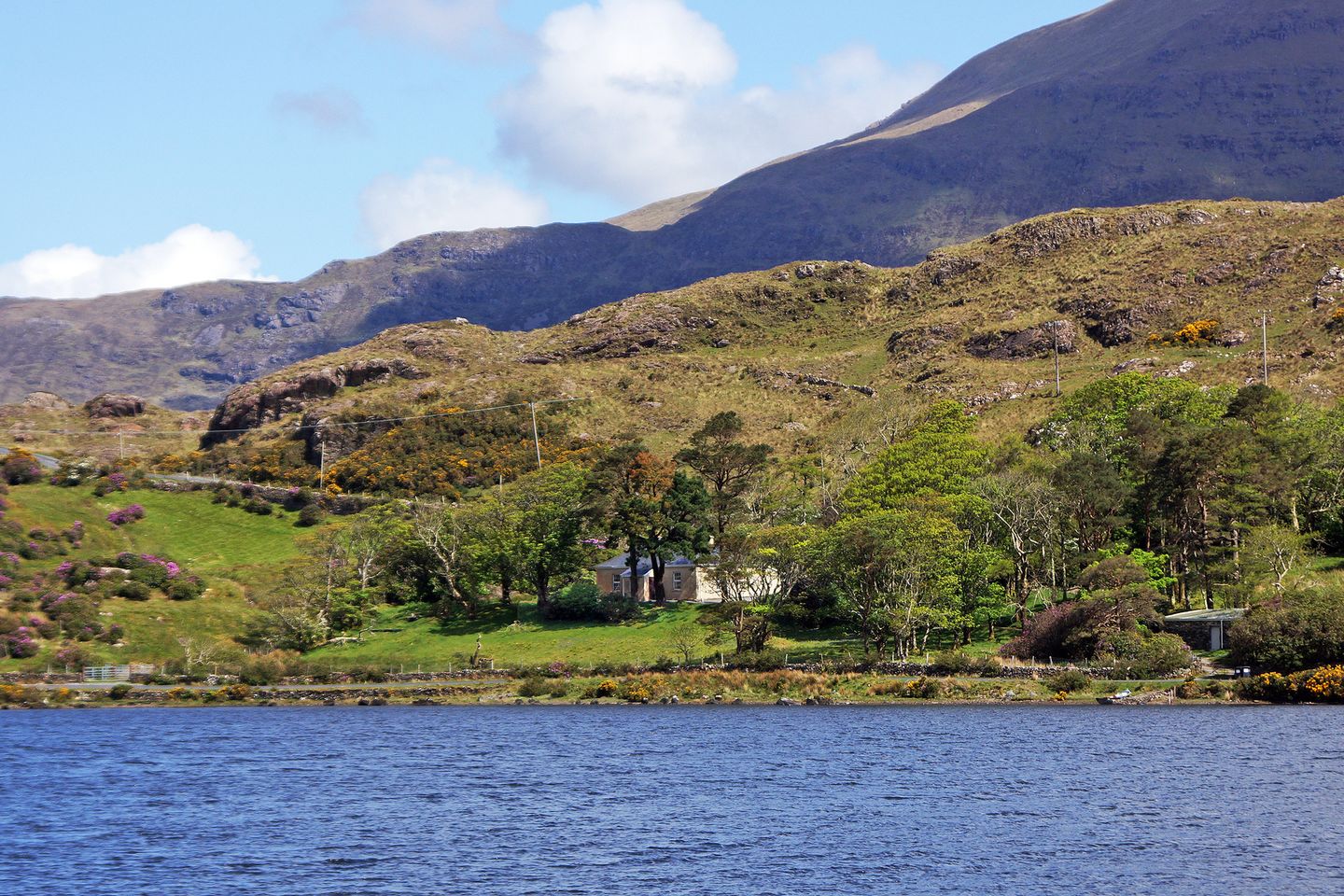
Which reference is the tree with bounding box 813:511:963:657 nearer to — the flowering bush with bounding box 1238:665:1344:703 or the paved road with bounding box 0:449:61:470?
the flowering bush with bounding box 1238:665:1344:703

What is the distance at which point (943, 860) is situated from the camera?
1359 inches

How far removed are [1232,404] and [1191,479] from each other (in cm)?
1906

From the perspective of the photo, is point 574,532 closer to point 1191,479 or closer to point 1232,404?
point 1191,479

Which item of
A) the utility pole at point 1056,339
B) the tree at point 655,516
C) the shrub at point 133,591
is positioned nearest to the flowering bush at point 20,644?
the shrub at point 133,591

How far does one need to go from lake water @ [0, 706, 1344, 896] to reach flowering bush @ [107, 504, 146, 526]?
178ft

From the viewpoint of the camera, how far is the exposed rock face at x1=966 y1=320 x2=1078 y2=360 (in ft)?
536

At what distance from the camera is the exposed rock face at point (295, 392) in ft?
577

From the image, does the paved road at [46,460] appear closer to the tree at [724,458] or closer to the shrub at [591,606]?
the shrub at [591,606]

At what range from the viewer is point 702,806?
4306 centimetres

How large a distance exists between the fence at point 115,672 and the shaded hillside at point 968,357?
65131mm

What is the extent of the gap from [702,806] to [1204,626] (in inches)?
1723

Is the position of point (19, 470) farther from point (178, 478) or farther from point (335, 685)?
point (335, 685)

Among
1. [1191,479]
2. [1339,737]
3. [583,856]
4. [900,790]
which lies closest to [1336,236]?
[1191,479]

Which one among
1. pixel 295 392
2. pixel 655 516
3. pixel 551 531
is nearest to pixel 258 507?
pixel 551 531
